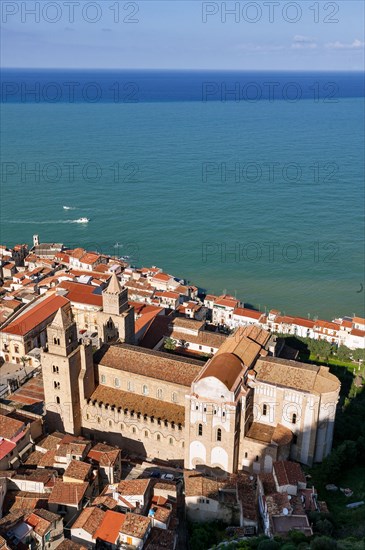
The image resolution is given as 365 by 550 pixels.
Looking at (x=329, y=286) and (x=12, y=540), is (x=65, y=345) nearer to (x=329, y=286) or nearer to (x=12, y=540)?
(x=12, y=540)

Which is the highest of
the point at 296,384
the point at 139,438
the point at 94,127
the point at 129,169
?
the point at 94,127

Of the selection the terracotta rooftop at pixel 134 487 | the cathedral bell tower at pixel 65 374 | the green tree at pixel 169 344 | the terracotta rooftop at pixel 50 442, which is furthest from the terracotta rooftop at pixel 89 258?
the terracotta rooftop at pixel 134 487

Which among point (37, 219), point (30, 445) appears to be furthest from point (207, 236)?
point (30, 445)

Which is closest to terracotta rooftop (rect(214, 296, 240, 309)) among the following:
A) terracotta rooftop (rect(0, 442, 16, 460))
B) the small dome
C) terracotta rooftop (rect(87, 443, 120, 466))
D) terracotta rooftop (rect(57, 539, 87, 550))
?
the small dome

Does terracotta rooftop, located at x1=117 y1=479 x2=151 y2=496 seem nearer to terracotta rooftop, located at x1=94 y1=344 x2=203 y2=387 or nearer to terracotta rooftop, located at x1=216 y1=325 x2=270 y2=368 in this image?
terracotta rooftop, located at x1=94 y1=344 x2=203 y2=387

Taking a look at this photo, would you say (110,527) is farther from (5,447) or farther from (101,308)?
(101,308)

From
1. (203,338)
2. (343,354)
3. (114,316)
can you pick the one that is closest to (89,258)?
(203,338)
